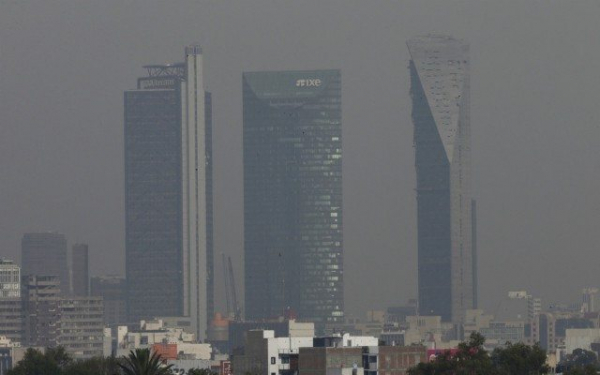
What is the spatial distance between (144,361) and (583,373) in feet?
111

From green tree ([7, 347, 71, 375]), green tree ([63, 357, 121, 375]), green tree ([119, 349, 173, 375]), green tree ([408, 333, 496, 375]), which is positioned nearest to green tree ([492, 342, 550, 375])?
green tree ([408, 333, 496, 375])

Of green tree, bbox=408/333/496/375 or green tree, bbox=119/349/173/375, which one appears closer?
green tree, bbox=119/349/173/375

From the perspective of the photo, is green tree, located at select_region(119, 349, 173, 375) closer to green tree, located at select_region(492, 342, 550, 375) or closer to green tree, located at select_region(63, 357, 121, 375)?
green tree, located at select_region(492, 342, 550, 375)

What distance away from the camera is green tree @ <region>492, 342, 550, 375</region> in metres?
141

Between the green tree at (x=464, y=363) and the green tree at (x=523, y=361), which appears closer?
the green tree at (x=464, y=363)

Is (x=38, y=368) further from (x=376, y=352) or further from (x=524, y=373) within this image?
(x=524, y=373)

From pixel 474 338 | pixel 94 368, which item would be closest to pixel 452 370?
pixel 474 338

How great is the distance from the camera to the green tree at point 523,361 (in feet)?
462

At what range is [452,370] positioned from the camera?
5433 inches

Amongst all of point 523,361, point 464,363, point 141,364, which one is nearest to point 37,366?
point 523,361

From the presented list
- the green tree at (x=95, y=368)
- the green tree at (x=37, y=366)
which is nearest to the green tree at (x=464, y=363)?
the green tree at (x=95, y=368)

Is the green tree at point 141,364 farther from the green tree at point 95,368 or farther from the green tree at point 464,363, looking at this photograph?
the green tree at point 95,368

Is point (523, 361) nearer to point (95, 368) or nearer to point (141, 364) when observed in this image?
point (141, 364)

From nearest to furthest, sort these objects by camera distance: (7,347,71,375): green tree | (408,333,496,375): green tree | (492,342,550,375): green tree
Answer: (408,333,496,375): green tree → (492,342,550,375): green tree → (7,347,71,375): green tree
